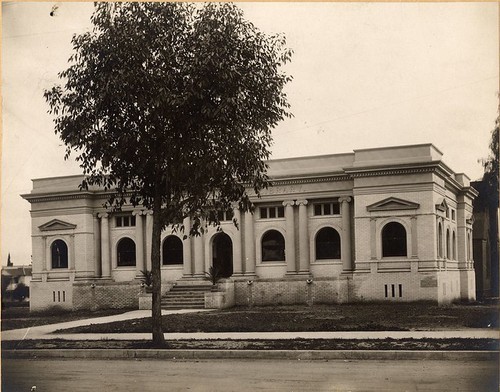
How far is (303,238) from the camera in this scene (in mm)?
34812

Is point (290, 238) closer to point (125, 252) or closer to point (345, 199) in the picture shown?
point (345, 199)

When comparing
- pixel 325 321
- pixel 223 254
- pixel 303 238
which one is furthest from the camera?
pixel 223 254

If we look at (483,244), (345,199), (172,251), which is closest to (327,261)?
(345,199)

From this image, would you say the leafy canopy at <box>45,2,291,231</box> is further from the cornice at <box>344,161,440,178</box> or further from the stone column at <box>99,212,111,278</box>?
the stone column at <box>99,212,111,278</box>

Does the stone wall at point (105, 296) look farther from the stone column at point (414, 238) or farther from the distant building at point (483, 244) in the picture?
the distant building at point (483, 244)

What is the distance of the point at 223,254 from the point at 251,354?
2258cm

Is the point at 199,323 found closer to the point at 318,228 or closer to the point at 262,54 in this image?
the point at 262,54

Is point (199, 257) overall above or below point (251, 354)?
above

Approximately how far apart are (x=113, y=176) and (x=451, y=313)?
555 inches

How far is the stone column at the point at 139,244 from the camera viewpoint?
121 ft

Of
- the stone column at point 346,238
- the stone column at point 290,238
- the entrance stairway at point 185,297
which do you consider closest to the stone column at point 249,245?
the stone column at point 290,238

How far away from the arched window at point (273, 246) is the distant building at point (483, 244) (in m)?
15.2

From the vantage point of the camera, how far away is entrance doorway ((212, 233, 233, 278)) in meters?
37.1

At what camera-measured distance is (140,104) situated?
16484 mm
